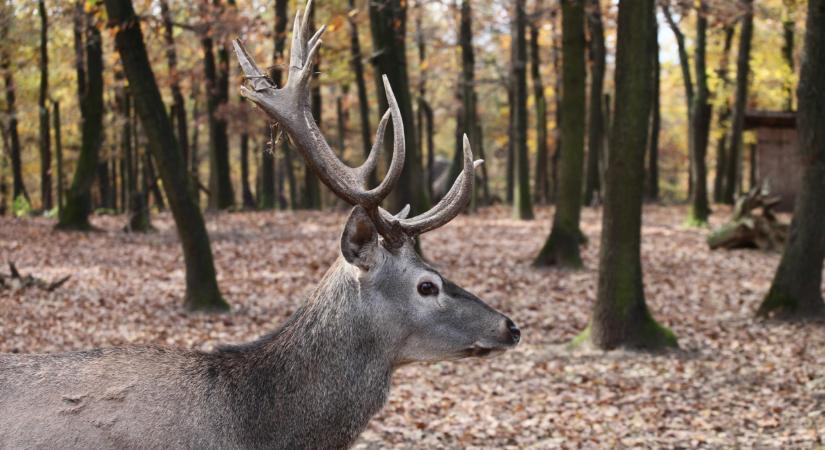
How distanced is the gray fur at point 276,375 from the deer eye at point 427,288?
3cm

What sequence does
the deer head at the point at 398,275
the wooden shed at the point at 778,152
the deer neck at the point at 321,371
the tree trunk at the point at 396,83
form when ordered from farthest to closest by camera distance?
the wooden shed at the point at 778,152, the tree trunk at the point at 396,83, the deer head at the point at 398,275, the deer neck at the point at 321,371

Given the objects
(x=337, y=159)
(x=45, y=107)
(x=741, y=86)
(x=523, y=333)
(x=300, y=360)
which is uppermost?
(x=741, y=86)

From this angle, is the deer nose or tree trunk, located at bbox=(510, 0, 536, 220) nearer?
the deer nose

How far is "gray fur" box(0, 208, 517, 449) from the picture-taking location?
3.85m

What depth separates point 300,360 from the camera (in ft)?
14.2

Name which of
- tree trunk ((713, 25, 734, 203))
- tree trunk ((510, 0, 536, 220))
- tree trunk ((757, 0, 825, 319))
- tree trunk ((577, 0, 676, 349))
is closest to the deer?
tree trunk ((577, 0, 676, 349))

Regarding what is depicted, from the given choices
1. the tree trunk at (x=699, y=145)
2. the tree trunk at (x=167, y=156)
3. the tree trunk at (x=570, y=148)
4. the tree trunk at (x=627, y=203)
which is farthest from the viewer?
the tree trunk at (x=699, y=145)

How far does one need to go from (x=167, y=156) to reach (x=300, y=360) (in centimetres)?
734

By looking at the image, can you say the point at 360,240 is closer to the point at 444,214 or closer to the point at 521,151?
the point at 444,214

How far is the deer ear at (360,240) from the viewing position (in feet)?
14.2

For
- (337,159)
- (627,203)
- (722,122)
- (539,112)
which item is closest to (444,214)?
(337,159)

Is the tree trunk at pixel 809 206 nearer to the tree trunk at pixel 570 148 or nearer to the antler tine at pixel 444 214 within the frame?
the tree trunk at pixel 570 148

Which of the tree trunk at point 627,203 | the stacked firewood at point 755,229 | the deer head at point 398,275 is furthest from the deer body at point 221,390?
the stacked firewood at point 755,229

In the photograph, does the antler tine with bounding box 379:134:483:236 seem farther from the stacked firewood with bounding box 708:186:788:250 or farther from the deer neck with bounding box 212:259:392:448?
the stacked firewood with bounding box 708:186:788:250
